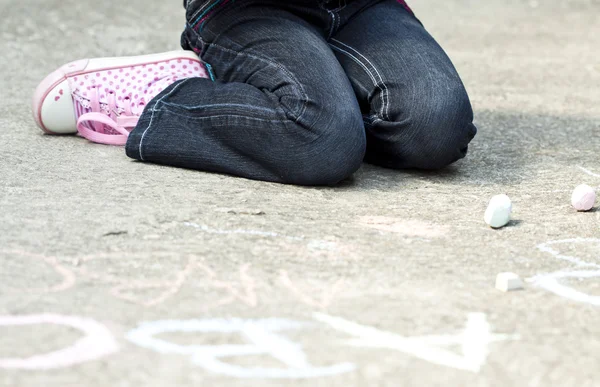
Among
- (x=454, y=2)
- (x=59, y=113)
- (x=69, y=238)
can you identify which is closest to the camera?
(x=69, y=238)

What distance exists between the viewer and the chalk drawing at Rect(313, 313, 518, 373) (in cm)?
107

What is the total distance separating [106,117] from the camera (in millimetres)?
1988

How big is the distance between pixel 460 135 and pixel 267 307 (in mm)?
826

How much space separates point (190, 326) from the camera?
1116 millimetres

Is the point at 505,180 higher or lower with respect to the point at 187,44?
lower

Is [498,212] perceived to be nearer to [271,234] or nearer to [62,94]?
[271,234]

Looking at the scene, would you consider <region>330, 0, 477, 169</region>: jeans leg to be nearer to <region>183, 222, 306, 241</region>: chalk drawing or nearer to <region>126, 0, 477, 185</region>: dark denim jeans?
<region>126, 0, 477, 185</region>: dark denim jeans

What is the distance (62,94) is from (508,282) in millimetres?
1180

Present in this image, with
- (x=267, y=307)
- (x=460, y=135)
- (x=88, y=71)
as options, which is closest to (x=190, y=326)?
(x=267, y=307)

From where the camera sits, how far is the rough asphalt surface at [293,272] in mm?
1042

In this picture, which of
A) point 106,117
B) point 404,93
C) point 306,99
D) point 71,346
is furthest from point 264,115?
point 71,346

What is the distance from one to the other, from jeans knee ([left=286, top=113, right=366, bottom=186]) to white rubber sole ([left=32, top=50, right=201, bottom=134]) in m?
0.44

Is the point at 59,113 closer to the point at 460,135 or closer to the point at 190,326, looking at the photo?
the point at 460,135

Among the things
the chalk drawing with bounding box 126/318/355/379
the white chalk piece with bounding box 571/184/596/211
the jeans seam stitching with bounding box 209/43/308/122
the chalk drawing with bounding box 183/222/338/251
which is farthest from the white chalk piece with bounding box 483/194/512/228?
the chalk drawing with bounding box 126/318/355/379
